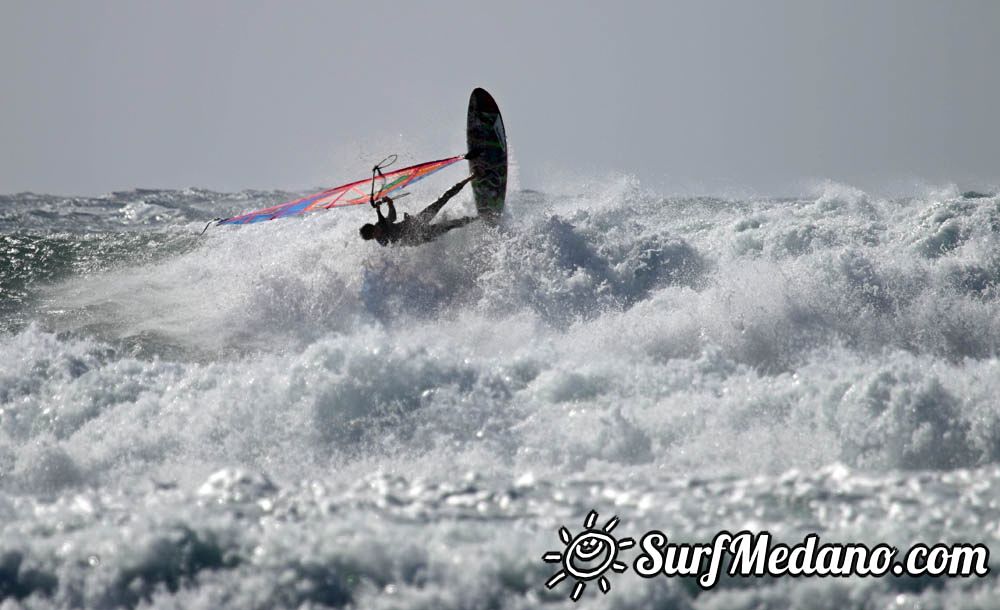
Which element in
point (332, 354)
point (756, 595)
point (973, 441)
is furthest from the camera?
point (332, 354)

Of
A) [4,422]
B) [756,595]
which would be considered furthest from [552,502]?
[4,422]

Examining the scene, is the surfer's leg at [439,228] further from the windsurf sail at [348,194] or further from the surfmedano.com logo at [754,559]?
the surfmedano.com logo at [754,559]

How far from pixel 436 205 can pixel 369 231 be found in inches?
37.2

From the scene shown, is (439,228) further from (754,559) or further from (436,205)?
(754,559)

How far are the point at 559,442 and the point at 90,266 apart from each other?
10.0 m

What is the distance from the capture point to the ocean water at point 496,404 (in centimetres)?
427

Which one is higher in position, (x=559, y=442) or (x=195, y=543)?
(x=559, y=442)

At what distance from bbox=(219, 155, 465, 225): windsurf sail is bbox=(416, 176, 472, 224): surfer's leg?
1.66ft

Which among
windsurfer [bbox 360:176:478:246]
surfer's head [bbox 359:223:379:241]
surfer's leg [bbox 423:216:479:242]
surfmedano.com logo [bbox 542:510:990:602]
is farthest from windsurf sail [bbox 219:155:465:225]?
surfmedano.com logo [bbox 542:510:990:602]

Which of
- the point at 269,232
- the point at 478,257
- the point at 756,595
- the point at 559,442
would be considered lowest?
the point at 756,595

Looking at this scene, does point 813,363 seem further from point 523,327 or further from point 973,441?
point 523,327

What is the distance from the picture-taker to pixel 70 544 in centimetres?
448

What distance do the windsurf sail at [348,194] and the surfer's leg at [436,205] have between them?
0.51m

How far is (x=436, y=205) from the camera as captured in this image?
11.9 meters
